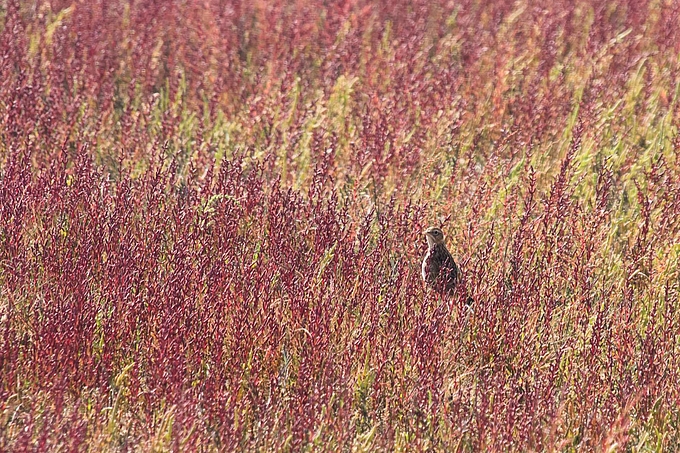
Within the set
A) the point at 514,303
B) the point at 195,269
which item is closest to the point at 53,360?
the point at 195,269

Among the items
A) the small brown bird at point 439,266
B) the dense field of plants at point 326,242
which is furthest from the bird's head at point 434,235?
the dense field of plants at point 326,242

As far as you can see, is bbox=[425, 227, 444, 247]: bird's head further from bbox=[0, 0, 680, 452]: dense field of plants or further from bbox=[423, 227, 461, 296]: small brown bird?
bbox=[0, 0, 680, 452]: dense field of plants

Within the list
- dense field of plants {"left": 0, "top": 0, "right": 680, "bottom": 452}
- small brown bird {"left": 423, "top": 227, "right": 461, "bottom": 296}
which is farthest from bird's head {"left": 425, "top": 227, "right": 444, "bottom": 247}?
dense field of plants {"left": 0, "top": 0, "right": 680, "bottom": 452}

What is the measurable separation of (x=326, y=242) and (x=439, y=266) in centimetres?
53

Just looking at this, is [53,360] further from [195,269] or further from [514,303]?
[514,303]

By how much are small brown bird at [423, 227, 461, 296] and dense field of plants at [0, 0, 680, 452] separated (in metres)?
0.08

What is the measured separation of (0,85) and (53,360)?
2971mm

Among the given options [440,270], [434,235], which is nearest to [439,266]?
[440,270]

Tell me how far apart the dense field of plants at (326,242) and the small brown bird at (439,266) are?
3.0 inches

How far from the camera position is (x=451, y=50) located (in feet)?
25.5

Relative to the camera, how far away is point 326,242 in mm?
4438

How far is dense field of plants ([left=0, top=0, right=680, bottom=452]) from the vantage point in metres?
3.57

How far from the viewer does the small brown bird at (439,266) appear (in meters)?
4.26

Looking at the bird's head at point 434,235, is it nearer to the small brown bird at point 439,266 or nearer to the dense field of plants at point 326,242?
the small brown bird at point 439,266
